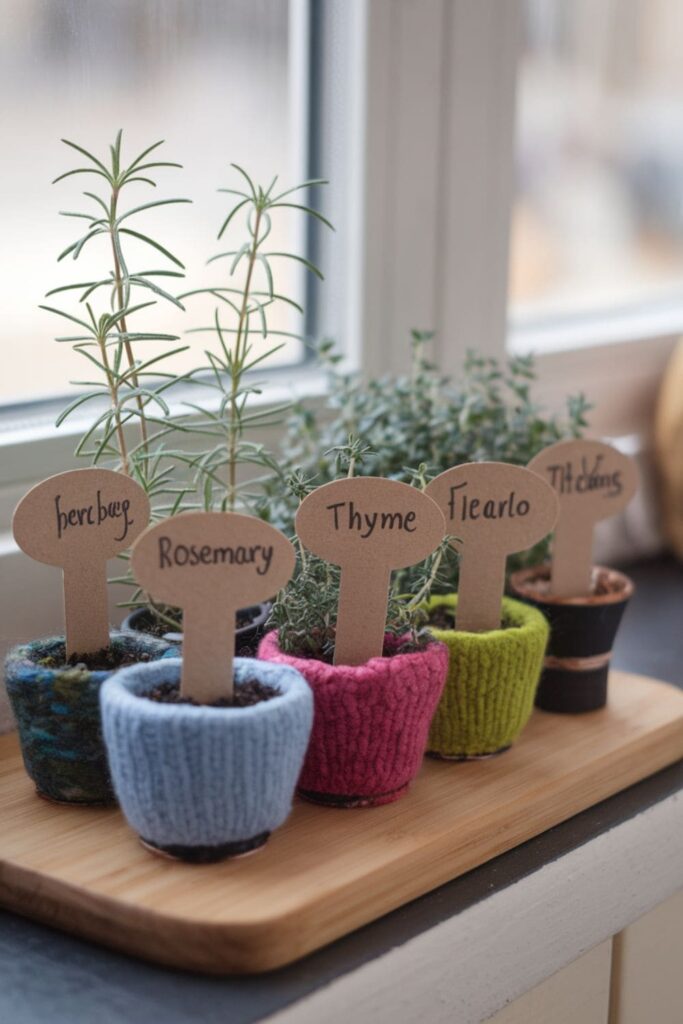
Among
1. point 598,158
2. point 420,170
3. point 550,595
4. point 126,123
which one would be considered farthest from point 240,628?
point 598,158

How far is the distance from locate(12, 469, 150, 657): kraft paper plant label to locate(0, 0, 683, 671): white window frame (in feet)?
1.51

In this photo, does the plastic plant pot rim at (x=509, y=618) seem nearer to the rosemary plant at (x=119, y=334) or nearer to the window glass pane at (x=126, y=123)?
the rosemary plant at (x=119, y=334)

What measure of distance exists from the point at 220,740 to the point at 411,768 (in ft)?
0.58

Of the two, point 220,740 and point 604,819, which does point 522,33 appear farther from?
point 220,740

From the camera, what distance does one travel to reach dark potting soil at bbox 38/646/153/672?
802 millimetres

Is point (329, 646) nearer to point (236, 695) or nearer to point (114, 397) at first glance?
point (236, 695)

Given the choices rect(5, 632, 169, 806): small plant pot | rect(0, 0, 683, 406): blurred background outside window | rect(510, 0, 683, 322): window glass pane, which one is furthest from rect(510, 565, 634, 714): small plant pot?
rect(510, 0, 683, 322): window glass pane

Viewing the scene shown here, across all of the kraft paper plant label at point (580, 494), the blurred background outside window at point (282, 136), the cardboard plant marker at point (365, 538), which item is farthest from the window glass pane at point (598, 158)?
the cardboard plant marker at point (365, 538)

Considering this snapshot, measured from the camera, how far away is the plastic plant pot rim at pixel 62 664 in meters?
0.75

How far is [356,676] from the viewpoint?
0.74 meters

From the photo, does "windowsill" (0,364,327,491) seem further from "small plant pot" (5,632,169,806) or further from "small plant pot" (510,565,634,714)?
"small plant pot" (510,565,634,714)

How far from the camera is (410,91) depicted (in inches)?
48.3

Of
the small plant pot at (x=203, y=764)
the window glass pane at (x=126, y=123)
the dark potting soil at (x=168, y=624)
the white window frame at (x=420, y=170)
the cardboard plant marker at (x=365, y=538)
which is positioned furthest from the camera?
the white window frame at (x=420, y=170)

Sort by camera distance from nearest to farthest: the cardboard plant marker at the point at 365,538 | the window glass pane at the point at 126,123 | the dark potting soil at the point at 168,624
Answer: the cardboard plant marker at the point at 365,538 < the dark potting soil at the point at 168,624 < the window glass pane at the point at 126,123
